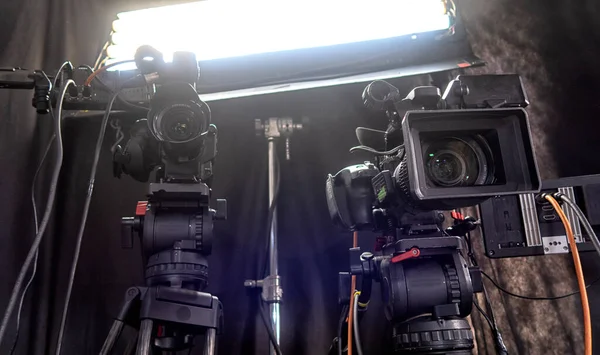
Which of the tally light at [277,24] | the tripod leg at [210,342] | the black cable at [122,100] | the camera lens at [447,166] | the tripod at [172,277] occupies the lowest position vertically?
the tripod leg at [210,342]

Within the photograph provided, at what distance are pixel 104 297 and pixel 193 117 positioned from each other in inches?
27.2

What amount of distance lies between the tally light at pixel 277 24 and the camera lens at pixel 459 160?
60 centimetres

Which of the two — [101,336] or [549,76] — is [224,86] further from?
[549,76]

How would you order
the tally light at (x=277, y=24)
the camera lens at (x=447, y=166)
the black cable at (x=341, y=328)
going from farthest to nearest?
the tally light at (x=277, y=24) < the black cable at (x=341, y=328) < the camera lens at (x=447, y=166)

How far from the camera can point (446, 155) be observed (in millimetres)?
849

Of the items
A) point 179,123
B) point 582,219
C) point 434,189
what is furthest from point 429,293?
point 179,123

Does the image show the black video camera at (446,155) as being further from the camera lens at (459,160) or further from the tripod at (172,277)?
the tripod at (172,277)

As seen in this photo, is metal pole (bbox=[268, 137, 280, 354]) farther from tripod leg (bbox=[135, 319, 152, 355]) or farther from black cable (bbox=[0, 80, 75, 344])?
black cable (bbox=[0, 80, 75, 344])

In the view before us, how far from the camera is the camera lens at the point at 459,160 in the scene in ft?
2.74

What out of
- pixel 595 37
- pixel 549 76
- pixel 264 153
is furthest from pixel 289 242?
pixel 595 37

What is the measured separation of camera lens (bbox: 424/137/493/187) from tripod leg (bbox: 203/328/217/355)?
519mm

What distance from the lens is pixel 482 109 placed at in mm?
787

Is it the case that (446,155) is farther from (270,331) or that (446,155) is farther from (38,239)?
→ (38,239)

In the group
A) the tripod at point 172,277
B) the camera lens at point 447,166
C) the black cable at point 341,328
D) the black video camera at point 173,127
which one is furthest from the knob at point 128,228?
the camera lens at point 447,166
